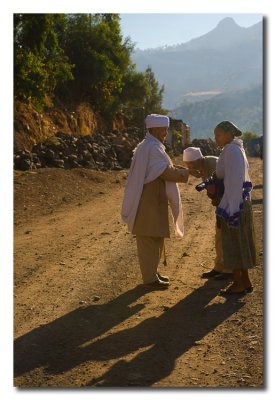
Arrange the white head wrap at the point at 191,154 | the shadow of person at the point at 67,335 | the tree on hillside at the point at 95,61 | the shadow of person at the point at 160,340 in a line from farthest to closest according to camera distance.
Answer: the tree on hillside at the point at 95,61, the white head wrap at the point at 191,154, the shadow of person at the point at 67,335, the shadow of person at the point at 160,340

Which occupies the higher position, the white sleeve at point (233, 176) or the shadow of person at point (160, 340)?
the white sleeve at point (233, 176)

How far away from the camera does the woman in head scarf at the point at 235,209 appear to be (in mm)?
5730

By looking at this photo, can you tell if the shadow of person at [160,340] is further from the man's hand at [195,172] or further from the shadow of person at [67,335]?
the man's hand at [195,172]

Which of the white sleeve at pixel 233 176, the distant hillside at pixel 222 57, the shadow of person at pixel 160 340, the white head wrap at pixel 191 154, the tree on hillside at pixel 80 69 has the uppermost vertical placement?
the tree on hillside at pixel 80 69

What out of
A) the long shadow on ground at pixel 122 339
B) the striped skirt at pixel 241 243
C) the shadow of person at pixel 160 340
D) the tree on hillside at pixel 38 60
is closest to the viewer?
the shadow of person at pixel 160 340

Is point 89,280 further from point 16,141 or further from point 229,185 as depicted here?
point 16,141

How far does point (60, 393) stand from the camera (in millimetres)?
3994

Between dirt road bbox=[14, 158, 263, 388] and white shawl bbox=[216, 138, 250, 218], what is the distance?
94 centimetres

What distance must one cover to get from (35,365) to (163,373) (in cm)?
90

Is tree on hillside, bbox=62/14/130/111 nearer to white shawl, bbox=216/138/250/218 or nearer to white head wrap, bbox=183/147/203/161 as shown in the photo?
white head wrap, bbox=183/147/203/161

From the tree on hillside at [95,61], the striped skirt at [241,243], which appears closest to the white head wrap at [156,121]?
the striped skirt at [241,243]

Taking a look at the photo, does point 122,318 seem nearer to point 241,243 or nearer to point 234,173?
point 241,243

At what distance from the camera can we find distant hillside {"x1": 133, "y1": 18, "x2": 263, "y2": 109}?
497 centimetres

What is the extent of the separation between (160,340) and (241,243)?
56.1 inches
